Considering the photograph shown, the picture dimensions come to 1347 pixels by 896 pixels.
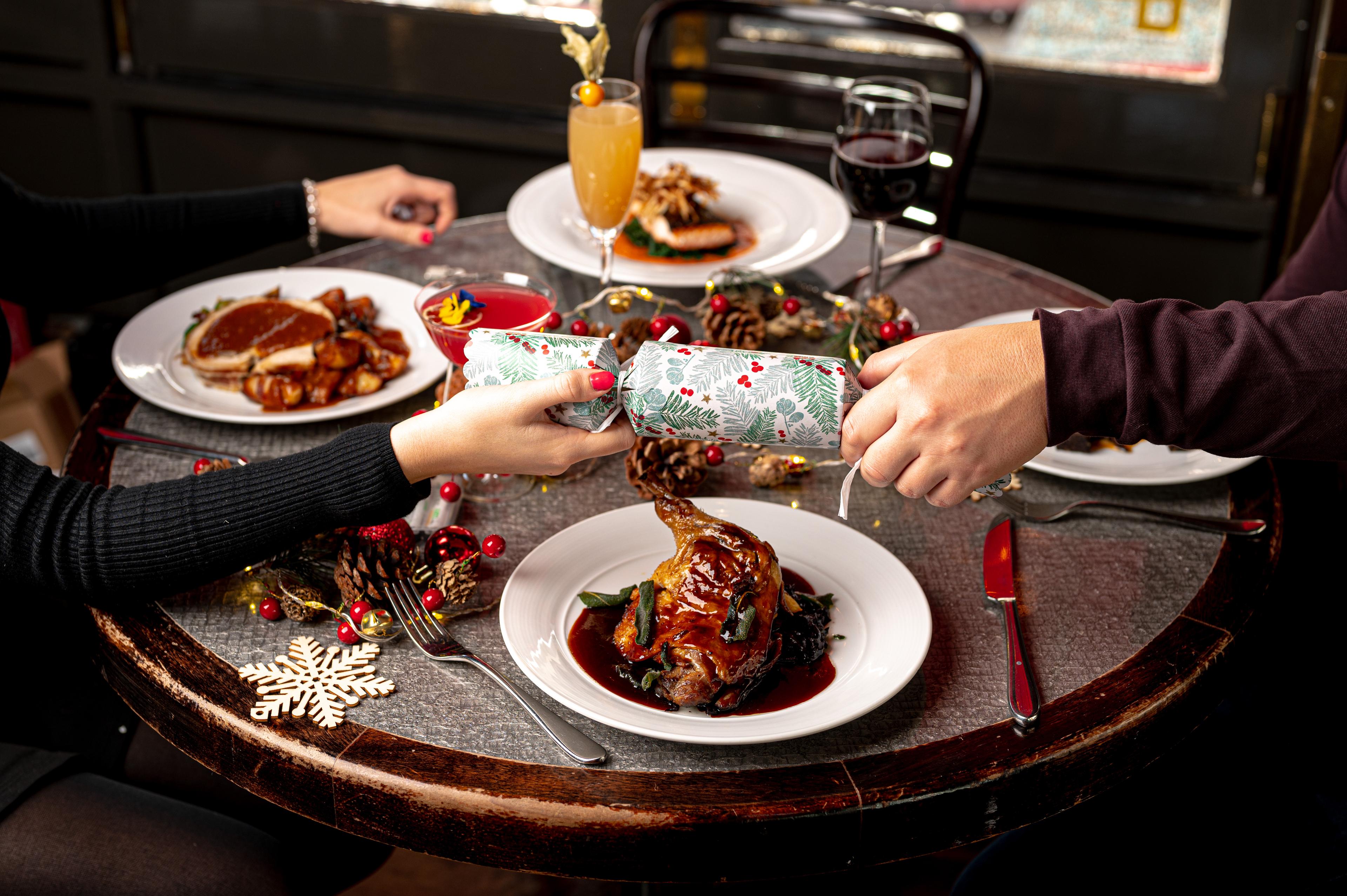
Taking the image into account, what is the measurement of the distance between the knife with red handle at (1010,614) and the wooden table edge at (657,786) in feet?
0.06

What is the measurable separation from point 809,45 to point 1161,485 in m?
2.00

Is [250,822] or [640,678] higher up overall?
[640,678]

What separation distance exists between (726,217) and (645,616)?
1102 millimetres

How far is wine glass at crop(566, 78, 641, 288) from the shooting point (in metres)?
1.57

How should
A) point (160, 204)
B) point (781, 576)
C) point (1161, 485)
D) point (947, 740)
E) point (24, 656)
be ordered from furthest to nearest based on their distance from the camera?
point (160, 204) → point (24, 656) → point (1161, 485) → point (781, 576) → point (947, 740)

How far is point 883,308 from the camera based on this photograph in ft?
5.07

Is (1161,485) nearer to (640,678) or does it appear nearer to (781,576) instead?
(781,576)

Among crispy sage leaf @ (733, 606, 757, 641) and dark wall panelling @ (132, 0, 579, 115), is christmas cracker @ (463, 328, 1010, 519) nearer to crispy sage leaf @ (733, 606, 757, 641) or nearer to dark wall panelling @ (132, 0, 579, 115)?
crispy sage leaf @ (733, 606, 757, 641)

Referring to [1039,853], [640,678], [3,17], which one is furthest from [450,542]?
[3,17]

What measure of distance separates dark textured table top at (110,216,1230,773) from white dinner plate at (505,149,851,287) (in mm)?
411

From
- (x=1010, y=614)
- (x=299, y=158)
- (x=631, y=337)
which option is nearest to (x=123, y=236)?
(x=631, y=337)

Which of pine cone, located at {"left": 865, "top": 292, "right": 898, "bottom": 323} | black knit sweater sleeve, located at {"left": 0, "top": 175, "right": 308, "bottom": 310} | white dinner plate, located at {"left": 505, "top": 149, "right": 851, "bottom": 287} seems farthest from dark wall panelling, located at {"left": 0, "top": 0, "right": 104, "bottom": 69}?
pine cone, located at {"left": 865, "top": 292, "right": 898, "bottom": 323}

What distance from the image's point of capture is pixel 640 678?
0.97 meters

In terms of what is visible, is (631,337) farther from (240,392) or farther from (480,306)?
(240,392)
